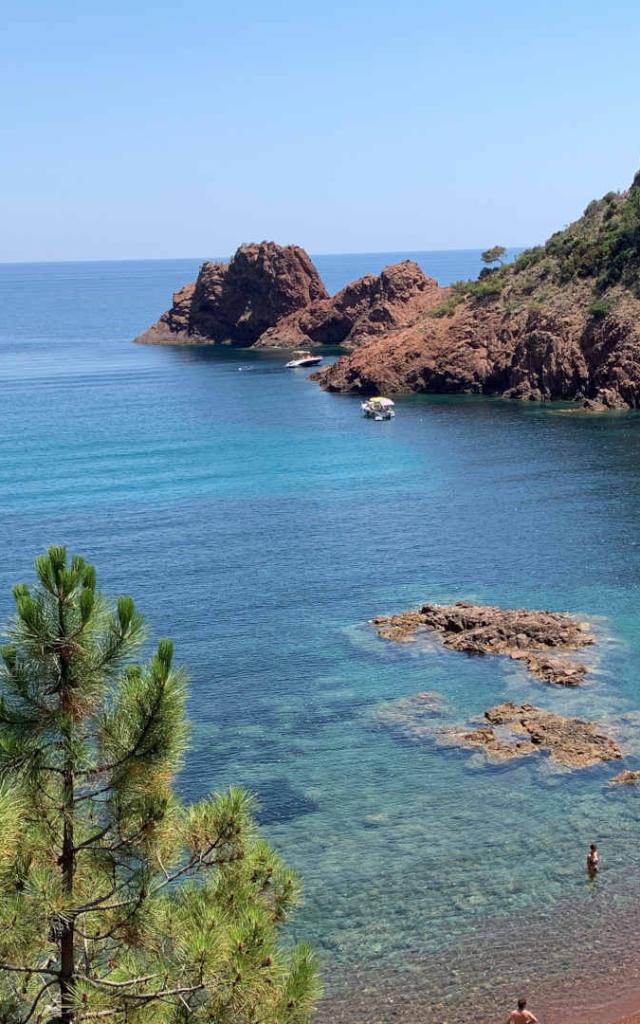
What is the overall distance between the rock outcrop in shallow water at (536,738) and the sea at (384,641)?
54 cm

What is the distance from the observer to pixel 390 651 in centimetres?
4562

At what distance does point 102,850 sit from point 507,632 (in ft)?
106

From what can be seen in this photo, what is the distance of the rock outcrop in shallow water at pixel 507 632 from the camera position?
43.7m

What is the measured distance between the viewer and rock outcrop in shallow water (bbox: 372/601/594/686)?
143ft

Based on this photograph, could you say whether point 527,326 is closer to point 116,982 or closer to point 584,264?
point 584,264

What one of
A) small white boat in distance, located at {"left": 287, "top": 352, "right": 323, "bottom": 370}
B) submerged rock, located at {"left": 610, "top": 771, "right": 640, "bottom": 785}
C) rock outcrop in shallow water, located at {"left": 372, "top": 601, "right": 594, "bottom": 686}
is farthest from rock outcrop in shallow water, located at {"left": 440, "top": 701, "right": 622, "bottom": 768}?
small white boat in distance, located at {"left": 287, "top": 352, "right": 323, "bottom": 370}

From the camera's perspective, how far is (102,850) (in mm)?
15570

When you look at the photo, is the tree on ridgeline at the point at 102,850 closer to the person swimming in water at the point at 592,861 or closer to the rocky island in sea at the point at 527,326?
the person swimming in water at the point at 592,861

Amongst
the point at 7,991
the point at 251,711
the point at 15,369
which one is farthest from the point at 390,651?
the point at 15,369

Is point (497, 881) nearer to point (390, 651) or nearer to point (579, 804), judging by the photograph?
point (579, 804)

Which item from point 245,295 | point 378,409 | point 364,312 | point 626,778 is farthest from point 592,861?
point 245,295

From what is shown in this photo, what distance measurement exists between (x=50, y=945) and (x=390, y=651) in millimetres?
31609

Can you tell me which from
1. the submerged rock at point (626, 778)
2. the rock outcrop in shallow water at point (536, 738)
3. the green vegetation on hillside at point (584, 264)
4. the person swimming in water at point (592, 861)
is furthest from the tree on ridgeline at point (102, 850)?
the green vegetation on hillside at point (584, 264)

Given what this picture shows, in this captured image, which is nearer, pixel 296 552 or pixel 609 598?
pixel 609 598
